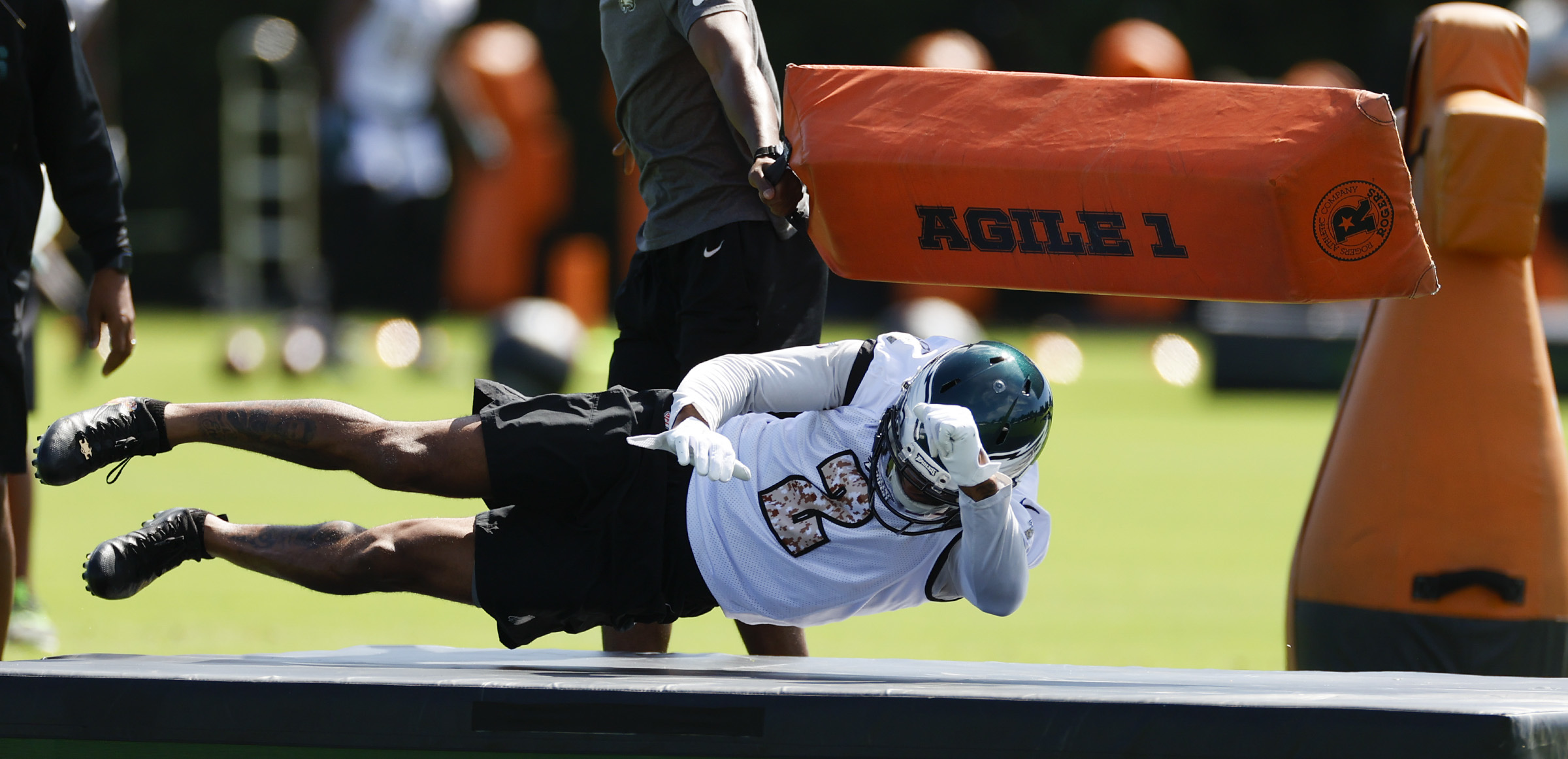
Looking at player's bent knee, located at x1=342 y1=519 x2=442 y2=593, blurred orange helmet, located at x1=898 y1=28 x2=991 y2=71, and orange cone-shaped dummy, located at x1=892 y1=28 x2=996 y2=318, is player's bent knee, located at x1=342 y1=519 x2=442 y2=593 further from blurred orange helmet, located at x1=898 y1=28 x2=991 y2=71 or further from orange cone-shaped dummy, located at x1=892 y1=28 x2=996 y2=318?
blurred orange helmet, located at x1=898 y1=28 x2=991 y2=71

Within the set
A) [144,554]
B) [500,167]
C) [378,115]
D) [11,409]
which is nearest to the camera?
[144,554]

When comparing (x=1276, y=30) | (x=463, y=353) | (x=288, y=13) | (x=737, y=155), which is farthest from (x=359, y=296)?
(x=737, y=155)

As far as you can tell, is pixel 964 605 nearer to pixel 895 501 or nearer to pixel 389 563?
pixel 895 501

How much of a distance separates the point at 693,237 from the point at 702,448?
113 cm

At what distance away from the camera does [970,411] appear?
3.71 metres

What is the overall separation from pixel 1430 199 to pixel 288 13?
2342 centimetres

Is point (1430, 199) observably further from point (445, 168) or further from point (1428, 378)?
point (445, 168)

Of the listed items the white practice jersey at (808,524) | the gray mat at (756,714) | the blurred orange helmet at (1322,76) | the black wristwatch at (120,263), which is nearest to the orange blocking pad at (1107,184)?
the white practice jersey at (808,524)

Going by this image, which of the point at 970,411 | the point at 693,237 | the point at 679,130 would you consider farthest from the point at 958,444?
the point at 679,130

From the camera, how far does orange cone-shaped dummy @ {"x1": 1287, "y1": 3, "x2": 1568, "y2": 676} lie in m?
4.61

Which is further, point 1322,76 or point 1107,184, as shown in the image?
point 1322,76

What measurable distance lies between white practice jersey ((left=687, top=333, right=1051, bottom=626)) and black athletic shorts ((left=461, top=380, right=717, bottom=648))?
81mm

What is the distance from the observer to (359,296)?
83.0 ft

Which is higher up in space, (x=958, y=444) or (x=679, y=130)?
Result: (x=679, y=130)
